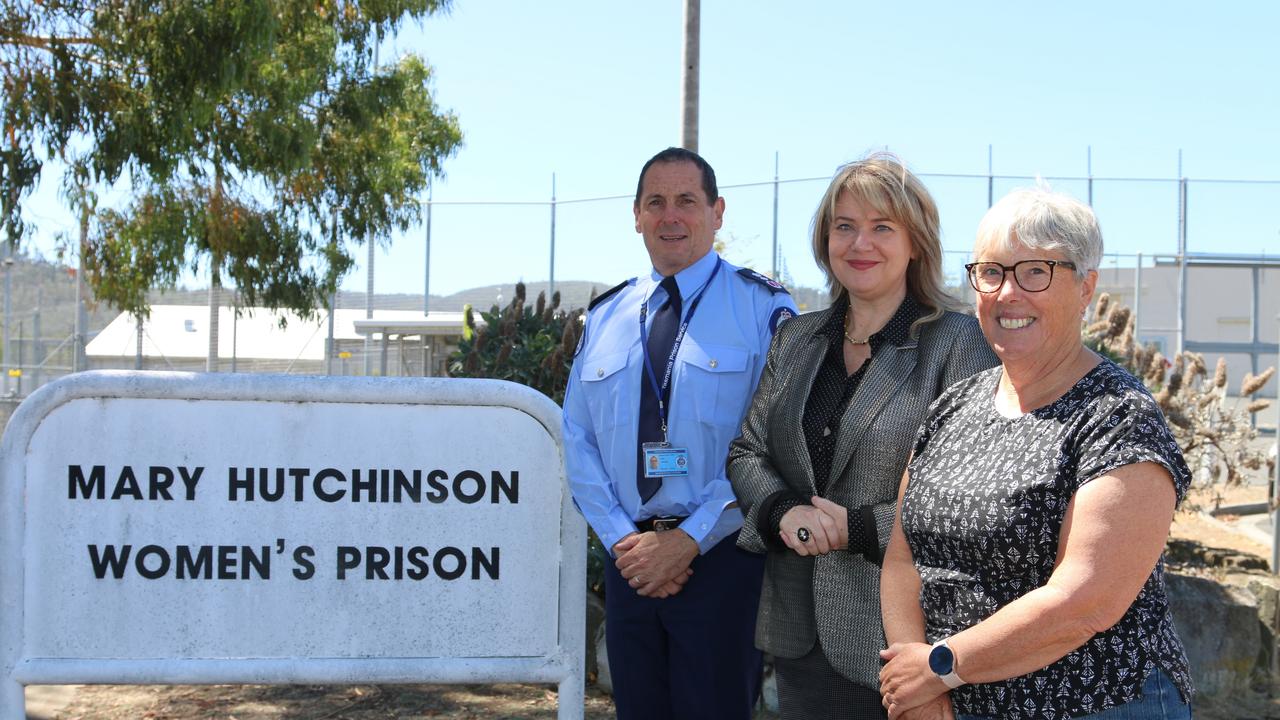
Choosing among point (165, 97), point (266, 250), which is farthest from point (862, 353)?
point (266, 250)

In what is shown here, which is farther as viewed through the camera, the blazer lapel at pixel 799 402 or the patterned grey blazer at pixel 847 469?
the blazer lapel at pixel 799 402

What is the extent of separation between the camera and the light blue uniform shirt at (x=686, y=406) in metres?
2.96

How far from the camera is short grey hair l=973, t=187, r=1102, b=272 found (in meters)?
2.09

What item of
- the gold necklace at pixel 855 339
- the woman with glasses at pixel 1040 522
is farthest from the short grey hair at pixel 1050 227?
the gold necklace at pixel 855 339

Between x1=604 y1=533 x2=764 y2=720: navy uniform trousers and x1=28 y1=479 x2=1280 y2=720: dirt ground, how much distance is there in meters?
1.85

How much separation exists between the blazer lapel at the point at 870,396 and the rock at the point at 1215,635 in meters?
3.19

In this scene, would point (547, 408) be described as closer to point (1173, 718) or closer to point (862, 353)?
point (862, 353)

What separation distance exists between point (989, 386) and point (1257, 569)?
5677mm

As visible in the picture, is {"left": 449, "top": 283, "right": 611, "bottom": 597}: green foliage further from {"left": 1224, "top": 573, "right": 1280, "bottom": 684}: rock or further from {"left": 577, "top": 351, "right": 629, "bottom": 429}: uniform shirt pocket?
{"left": 1224, "top": 573, "right": 1280, "bottom": 684}: rock

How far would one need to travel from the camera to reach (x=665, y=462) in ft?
9.70

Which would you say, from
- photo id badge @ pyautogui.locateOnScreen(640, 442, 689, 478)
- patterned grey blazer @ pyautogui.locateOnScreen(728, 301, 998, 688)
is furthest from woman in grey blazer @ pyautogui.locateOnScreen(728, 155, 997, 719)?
photo id badge @ pyautogui.locateOnScreen(640, 442, 689, 478)

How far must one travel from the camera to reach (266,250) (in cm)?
1276

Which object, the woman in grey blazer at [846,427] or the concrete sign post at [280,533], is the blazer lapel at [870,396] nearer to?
the woman in grey blazer at [846,427]

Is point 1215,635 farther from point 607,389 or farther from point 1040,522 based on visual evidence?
point 1040,522
